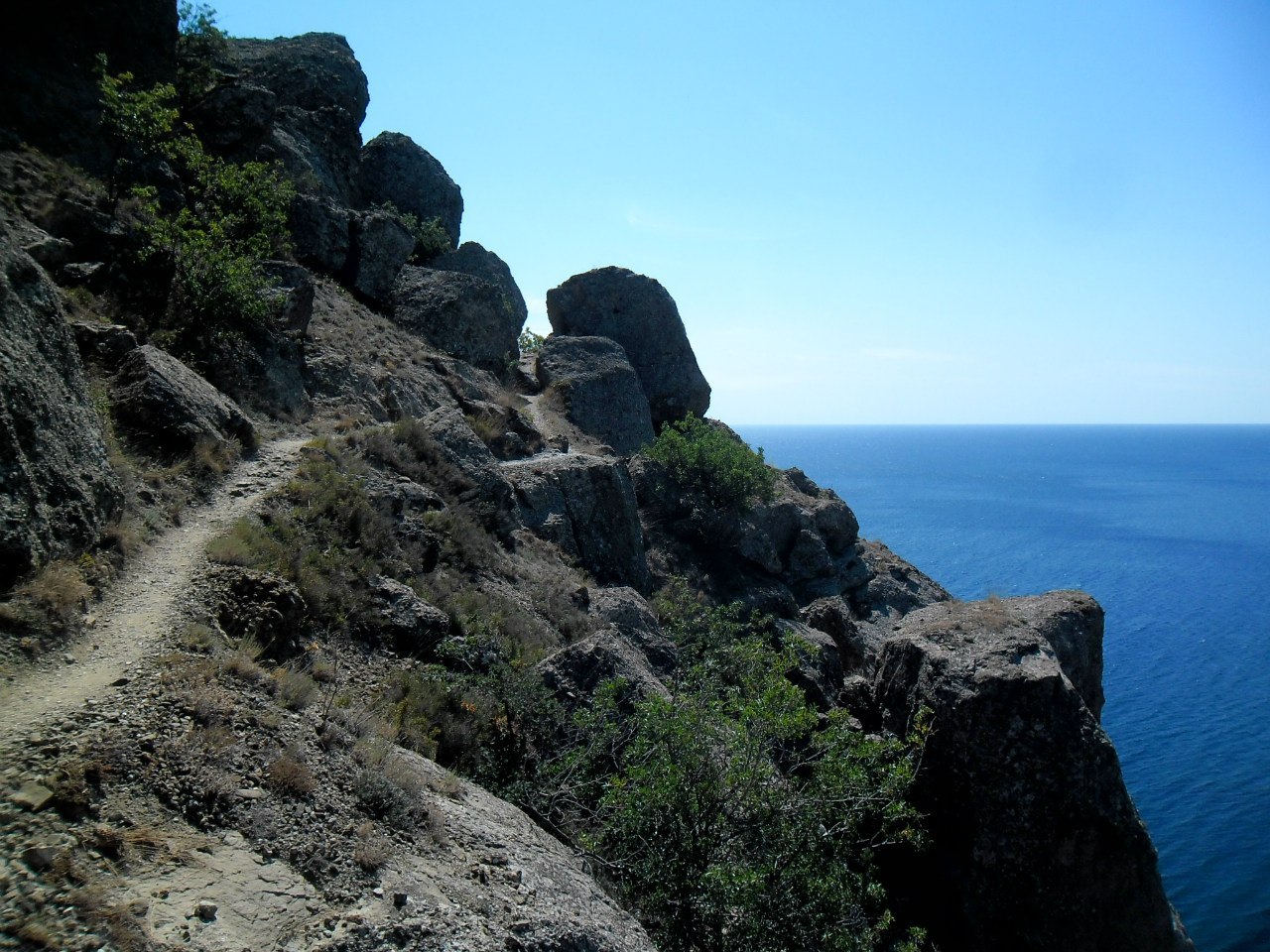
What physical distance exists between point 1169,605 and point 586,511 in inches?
1817

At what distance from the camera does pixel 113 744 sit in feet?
20.4

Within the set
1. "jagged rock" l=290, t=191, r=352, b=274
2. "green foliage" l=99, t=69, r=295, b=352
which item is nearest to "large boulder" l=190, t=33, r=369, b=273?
"jagged rock" l=290, t=191, r=352, b=274

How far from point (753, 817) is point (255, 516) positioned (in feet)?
26.6

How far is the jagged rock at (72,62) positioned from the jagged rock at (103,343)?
7.60 m

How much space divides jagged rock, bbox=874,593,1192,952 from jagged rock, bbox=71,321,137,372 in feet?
46.4

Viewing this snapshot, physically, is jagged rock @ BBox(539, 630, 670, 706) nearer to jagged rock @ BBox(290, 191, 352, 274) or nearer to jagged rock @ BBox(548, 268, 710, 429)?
jagged rock @ BBox(290, 191, 352, 274)

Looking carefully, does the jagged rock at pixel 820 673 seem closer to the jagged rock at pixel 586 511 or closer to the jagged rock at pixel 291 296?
the jagged rock at pixel 586 511

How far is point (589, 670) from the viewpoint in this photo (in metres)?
11.3

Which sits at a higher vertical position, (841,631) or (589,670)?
(589,670)

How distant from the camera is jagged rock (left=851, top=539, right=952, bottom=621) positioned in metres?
29.8

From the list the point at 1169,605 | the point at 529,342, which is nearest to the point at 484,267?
the point at 529,342

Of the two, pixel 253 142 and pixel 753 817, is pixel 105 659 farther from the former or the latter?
pixel 253 142

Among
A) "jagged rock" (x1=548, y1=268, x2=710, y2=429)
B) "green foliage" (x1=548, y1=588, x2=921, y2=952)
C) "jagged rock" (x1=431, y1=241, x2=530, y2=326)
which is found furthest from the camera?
"jagged rock" (x1=548, y1=268, x2=710, y2=429)

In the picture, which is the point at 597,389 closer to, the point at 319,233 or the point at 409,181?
the point at 319,233
